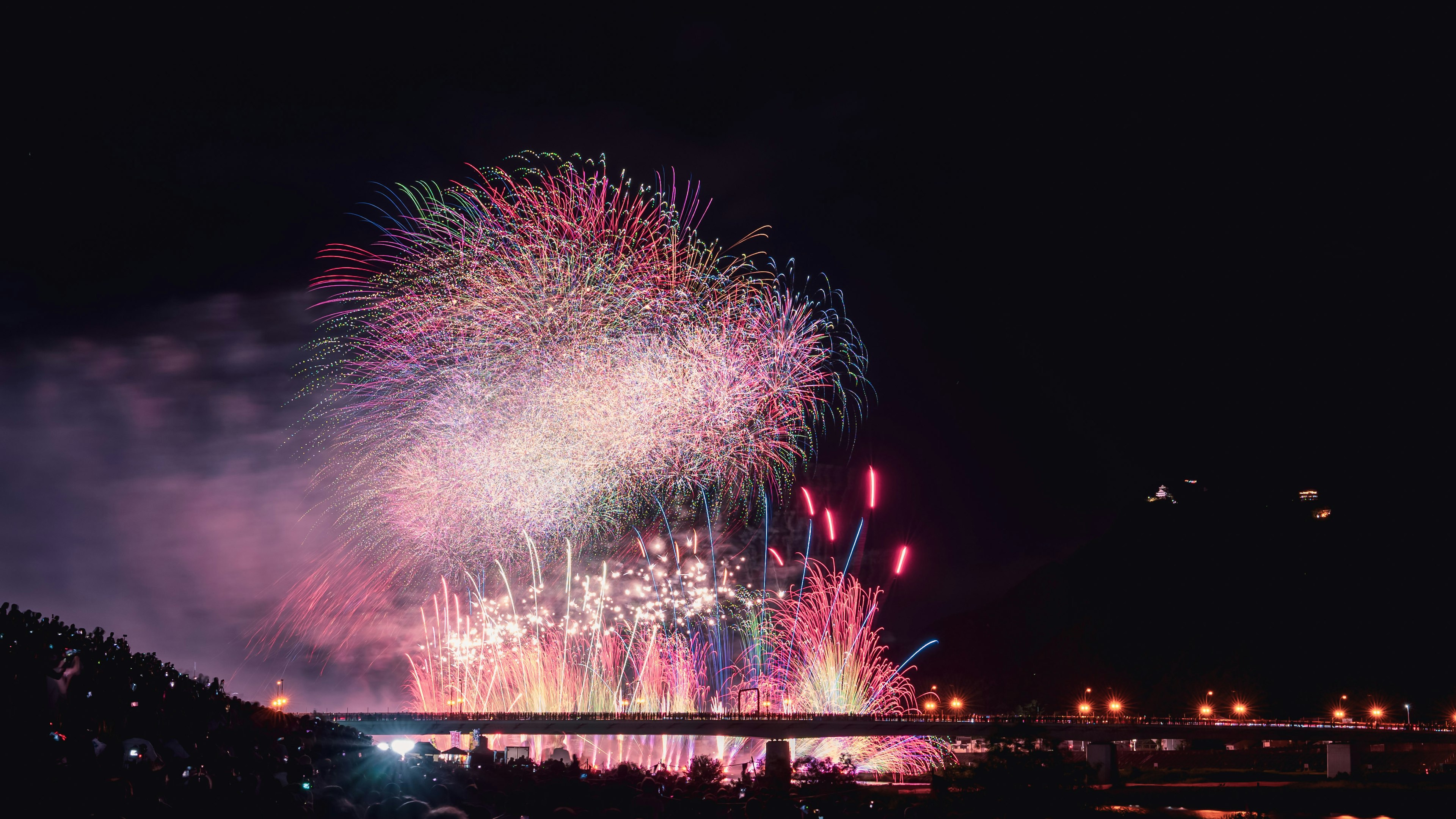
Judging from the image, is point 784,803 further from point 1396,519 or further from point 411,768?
point 1396,519

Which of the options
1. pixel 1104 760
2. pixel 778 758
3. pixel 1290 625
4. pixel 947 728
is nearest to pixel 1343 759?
pixel 1104 760

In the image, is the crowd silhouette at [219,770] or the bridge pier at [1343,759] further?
the bridge pier at [1343,759]

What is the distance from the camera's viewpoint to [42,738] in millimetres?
18734

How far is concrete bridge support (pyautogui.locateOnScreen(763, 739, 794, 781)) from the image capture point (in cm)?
6356

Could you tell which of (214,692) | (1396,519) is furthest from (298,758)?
(1396,519)

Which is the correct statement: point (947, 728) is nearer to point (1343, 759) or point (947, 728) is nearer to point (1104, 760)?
point (1104, 760)

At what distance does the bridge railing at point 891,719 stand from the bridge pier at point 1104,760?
1.66 meters

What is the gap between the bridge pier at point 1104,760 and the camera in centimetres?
7094

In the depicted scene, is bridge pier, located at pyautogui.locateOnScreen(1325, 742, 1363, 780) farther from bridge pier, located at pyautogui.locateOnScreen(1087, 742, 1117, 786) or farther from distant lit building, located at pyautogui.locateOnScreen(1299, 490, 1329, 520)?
distant lit building, located at pyautogui.locateOnScreen(1299, 490, 1329, 520)

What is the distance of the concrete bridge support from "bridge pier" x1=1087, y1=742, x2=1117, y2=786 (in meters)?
21.3

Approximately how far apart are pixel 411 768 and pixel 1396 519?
18537 centimetres

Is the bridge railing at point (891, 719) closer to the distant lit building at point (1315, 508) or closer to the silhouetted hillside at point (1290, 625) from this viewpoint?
the silhouetted hillside at point (1290, 625)

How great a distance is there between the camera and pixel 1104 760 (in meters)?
72.4

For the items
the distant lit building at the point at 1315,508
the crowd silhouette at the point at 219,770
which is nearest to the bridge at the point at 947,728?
the crowd silhouette at the point at 219,770
